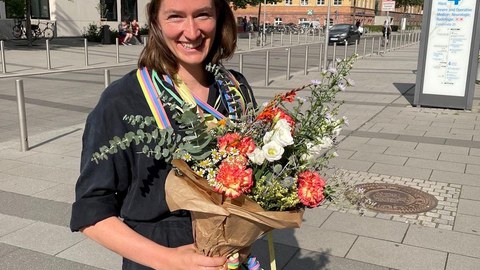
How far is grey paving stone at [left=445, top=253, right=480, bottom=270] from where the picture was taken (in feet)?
11.3

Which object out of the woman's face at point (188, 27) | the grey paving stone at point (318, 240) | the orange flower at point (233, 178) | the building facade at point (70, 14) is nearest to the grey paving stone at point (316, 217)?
the grey paving stone at point (318, 240)

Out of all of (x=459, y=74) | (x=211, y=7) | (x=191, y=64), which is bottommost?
(x=459, y=74)

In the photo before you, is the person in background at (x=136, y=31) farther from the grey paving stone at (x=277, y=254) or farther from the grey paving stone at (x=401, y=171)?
the grey paving stone at (x=277, y=254)

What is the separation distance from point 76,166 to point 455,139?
5451 millimetres

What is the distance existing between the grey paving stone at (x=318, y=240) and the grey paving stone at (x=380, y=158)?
2397 mm

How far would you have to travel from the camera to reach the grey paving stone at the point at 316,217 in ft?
13.8

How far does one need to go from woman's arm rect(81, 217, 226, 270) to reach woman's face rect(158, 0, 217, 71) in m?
0.58

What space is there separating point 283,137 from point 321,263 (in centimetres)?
254

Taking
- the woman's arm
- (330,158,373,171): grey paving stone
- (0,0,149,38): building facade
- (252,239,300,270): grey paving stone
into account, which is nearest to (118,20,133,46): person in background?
(0,0,149,38): building facade

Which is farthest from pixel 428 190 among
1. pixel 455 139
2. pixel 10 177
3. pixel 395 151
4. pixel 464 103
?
pixel 464 103

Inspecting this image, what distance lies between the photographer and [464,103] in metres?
9.72

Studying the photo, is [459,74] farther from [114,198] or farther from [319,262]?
[114,198]

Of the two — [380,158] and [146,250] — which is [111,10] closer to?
[380,158]

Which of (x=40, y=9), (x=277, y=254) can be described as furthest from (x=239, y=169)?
(x=40, y=9)
